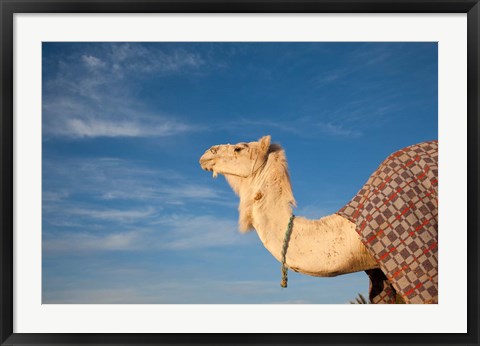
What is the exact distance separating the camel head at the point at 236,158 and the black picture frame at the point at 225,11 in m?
1.14

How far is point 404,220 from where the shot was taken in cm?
461

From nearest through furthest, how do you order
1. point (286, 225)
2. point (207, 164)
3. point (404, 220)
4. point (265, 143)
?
point (404, 220)
point (286, 225)
point (265, 143)
point (207, 164)

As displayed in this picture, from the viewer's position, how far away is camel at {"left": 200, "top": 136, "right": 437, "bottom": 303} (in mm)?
4609

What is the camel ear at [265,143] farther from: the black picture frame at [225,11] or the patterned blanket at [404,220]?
the black picture frame at [225,11]

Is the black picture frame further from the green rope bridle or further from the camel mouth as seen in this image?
the camel mouth

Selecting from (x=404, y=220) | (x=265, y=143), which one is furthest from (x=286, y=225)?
(x=404, y=220)

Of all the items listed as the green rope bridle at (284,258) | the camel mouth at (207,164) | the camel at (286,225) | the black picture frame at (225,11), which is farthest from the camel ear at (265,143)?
the black picture frame at (225,11)

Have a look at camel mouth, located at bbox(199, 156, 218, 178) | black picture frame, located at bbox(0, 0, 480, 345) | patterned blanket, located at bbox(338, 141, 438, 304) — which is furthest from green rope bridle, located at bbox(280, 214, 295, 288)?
camel mouth, located at bbox(199, 156, 218, 178)

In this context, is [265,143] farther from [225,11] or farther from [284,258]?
[225,11]

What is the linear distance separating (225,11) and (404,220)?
5.94 feet

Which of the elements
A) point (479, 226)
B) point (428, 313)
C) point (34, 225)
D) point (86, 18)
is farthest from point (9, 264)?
point (479, 226)

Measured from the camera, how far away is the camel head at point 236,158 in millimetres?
4980

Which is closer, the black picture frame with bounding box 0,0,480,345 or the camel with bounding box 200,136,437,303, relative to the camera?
the black picture frame with bounding box 0,0,480,345

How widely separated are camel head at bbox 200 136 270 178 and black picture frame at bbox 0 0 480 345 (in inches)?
44.8
